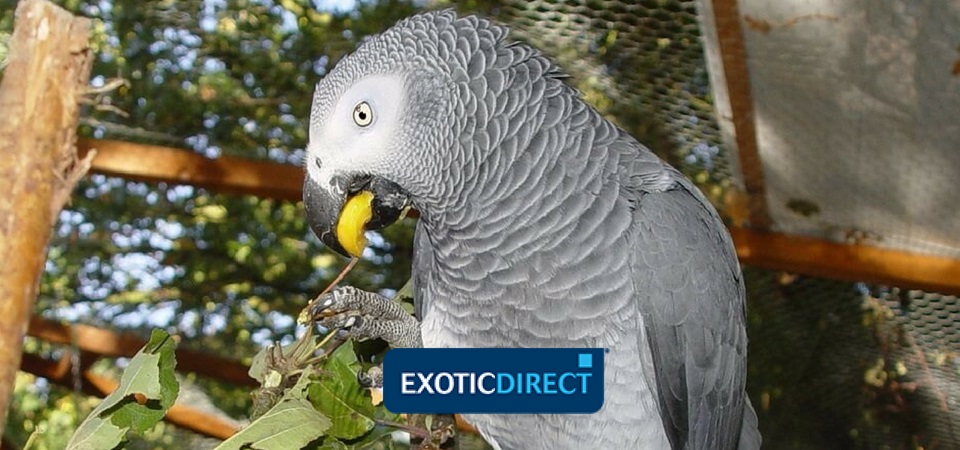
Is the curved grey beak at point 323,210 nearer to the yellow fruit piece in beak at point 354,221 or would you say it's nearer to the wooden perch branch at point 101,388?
the yellow fruit piece in beak at point 354,221

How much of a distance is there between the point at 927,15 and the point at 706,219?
22.9 inches

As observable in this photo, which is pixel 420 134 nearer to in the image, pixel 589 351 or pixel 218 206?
pixel 589 351

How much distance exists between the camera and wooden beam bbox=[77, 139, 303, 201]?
2025mm

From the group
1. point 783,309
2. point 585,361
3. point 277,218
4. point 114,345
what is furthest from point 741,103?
point 114,345

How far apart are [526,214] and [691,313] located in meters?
0.27

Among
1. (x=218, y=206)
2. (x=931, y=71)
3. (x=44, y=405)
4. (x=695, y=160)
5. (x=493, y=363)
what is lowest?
(x=44, y=405)

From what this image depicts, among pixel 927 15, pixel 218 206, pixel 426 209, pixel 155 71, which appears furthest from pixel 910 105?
pixel 218 206

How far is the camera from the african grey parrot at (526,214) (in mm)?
1088

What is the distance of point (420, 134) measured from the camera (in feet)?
3.56

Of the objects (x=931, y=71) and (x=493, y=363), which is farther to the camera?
(x=931, y=71)

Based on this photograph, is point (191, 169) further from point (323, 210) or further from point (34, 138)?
point (323, 210)

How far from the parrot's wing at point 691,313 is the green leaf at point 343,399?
0.39 meters

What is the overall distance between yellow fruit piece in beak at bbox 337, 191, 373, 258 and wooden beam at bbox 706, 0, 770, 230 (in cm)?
80

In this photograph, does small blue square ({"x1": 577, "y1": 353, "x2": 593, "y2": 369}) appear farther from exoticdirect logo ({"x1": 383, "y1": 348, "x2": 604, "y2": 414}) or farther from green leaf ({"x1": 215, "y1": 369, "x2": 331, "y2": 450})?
green leaf ({"x1": 215, "y1": 369, "x2": 331, "y2": 450})
